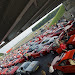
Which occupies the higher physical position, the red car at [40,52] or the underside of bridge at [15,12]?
the underside of bridge at [15,12]

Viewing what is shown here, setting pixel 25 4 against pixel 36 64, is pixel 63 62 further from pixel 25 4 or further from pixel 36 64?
pixel 25 4

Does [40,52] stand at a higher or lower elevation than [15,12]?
lower

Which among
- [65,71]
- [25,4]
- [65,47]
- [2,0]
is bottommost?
[65,71]

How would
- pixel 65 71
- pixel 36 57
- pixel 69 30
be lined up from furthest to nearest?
pixel 36 57
pixel 69 30
pixel 65 71

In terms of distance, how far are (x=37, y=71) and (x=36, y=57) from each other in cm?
332

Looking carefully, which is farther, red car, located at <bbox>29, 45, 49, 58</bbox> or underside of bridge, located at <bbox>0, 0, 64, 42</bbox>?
red car, located at <bbox>29, 45, 49, 58</bbox>

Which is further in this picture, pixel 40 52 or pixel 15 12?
pixel 40 52

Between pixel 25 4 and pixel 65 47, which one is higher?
pixel 25 4

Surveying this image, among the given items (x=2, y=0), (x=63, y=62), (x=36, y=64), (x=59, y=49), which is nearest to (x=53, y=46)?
(x=59, y=49)

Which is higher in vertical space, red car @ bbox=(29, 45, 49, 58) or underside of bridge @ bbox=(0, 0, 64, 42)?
underside of bridge @ bbox=(0, 0, 64, 42)

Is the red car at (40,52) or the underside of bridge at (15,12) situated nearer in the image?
the underside of bridge at (15,12)

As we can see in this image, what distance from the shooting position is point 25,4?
178 cm

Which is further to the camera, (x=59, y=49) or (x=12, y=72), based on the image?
(x=12, y=72)

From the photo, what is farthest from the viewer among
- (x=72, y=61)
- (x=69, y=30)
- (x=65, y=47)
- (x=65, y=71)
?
(x=69, y=30)
